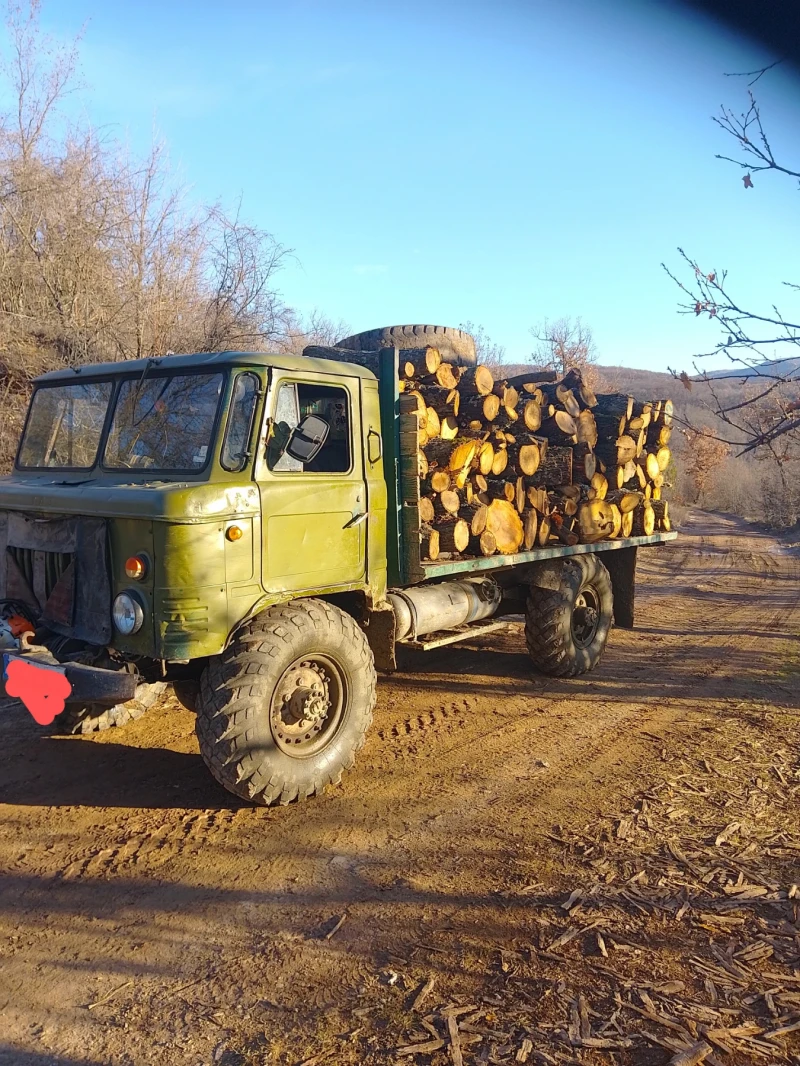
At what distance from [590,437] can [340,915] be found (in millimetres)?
5310

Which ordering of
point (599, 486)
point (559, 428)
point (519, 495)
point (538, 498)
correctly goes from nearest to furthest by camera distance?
1. point (519, 495)
2. point (538, 498)
3. point (559, 428)
4. point (599, 486)

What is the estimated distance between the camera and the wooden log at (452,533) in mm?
Result: 5762

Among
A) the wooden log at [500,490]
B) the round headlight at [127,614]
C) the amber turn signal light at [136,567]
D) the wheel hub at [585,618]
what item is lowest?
the wheel hub at [585,618]

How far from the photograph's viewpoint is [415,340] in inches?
280

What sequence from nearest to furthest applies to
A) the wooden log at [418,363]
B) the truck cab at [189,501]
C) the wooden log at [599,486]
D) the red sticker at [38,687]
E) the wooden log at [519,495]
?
the red sticker at [38,687] → the truck cab at [189,501] → the wooden log at [418,363] → the wooden log at [519,495] → the wooden log at [599,486]

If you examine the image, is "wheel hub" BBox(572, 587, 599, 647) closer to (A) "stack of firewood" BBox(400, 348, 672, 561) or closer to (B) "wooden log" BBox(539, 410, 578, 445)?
(A) "stack of firewood" BBox(400, 348, 672, 561)

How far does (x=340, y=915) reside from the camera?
3291 millimetres

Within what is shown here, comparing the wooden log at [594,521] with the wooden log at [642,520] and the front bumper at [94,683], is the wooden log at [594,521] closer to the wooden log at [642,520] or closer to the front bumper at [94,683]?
the wooden log at [642,520]

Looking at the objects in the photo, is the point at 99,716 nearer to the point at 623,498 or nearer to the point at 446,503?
the point at 446,503

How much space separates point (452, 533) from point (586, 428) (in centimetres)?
234

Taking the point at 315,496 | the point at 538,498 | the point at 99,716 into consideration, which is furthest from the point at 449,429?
the point at 99,716

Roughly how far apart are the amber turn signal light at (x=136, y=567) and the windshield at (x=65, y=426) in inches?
42.8

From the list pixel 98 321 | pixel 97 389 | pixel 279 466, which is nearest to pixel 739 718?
pixel 279 466

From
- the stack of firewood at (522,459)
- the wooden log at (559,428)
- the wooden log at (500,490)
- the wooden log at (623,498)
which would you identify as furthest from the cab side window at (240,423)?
the wooden log at (623,498)
